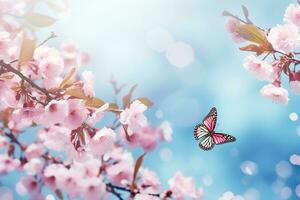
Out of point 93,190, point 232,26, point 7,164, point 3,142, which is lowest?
point 7,164

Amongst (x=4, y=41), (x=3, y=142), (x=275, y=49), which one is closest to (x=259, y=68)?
(x=275, y=49)

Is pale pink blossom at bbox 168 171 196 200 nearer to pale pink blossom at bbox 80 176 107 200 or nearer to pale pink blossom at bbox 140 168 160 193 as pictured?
pale pink blossom at bbox 140 168 160 193

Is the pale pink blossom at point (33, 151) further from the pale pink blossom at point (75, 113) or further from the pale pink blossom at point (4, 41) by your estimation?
the pale pink blossom at point (75, 113)

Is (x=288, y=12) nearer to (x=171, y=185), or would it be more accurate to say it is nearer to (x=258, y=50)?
(x=258, y=50)

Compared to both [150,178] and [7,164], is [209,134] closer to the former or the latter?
[150,178]

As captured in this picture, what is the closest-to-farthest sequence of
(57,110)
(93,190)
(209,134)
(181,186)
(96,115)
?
(57,110) → (96,115) → (209,134) → (93,190) → (181,186)

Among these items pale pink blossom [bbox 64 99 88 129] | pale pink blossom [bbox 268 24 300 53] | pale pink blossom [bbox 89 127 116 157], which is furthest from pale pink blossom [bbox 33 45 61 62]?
pale pink blossom [bbox 268 24 300 53]

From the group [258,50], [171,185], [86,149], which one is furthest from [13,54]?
[171,185]
